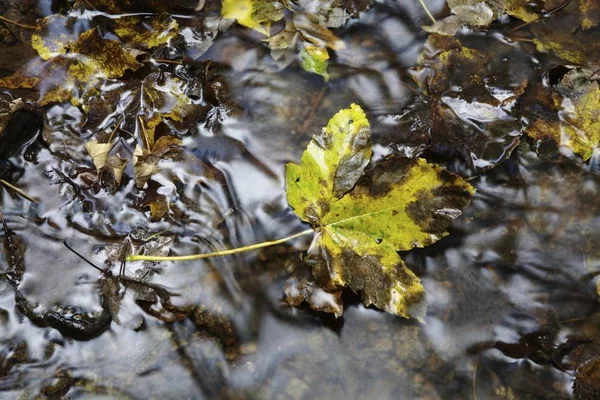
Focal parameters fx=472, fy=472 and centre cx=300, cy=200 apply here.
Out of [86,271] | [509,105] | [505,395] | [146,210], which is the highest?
[509,105]

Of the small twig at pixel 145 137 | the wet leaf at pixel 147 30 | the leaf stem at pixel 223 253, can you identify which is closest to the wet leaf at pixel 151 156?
the small twig at pixel 145 137

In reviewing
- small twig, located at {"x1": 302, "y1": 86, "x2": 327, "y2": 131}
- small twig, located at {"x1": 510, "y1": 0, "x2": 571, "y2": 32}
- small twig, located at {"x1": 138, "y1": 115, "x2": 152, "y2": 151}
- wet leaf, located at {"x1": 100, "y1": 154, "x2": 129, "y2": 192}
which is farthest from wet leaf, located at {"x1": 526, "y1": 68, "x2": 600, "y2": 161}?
wet leaf, located at {"x1": 100, "y1": 154, "x2": 129, "y2": 192}

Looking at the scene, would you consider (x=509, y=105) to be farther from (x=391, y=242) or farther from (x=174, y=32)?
(x=174, y=32)

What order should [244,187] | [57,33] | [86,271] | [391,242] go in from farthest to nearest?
1. [57,33]
2. [244,187]
3. [86,271]
4. [391,242]

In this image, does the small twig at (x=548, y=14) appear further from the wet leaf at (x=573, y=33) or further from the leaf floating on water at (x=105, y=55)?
the leaf floating on water at (x=105, y=55)

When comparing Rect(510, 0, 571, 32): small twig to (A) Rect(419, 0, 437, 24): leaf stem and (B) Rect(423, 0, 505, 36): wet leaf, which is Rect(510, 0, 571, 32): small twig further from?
(A) Rect(419, 0, 437, 24): leaf stem

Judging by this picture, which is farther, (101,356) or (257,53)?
(257,53)

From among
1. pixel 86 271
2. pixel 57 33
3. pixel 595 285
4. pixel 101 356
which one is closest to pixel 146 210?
pixel 86 271
